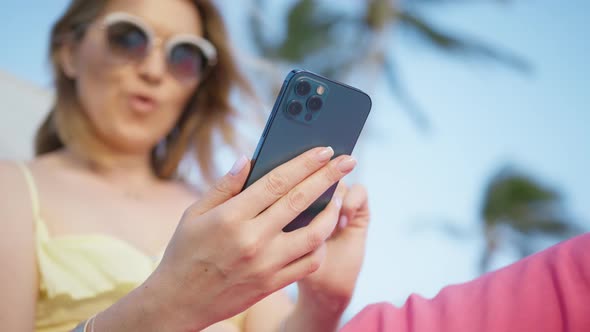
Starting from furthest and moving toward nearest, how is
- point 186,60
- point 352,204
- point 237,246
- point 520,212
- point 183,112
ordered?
1. point 520,212
2. point 183,112
3. point 186,60
4. point 352,204
5. point 237,246

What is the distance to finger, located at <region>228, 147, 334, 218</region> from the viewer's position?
80 centimetres

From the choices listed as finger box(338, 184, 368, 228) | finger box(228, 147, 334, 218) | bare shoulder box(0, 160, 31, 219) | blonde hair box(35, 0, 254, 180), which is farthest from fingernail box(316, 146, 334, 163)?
blonde hair box(35, 0, 254, 180)

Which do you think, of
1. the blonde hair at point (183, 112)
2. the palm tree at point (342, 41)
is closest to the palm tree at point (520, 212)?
the palm tree at point (342, 41)

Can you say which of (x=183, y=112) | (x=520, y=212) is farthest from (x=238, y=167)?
(x=520, y=212)

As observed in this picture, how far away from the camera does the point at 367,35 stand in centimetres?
1274

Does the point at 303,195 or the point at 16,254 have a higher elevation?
the point at 303,195

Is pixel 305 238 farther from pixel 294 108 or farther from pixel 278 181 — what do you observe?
pixel 294 108

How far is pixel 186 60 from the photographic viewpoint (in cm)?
181

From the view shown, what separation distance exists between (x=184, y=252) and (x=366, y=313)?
369 millimetres

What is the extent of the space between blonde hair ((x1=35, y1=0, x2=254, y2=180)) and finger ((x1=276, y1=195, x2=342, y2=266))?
1116mm

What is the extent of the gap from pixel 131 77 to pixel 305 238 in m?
1.07

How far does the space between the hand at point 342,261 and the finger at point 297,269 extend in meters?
0.21

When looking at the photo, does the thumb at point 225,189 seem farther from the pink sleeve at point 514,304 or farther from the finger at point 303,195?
the pink sleeve at point 514,304

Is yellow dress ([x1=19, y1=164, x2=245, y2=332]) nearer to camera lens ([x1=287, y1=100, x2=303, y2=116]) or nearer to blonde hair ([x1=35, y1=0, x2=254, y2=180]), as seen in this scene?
blonde hair ([x1=35, y1=0, x2=254, y2=180])
